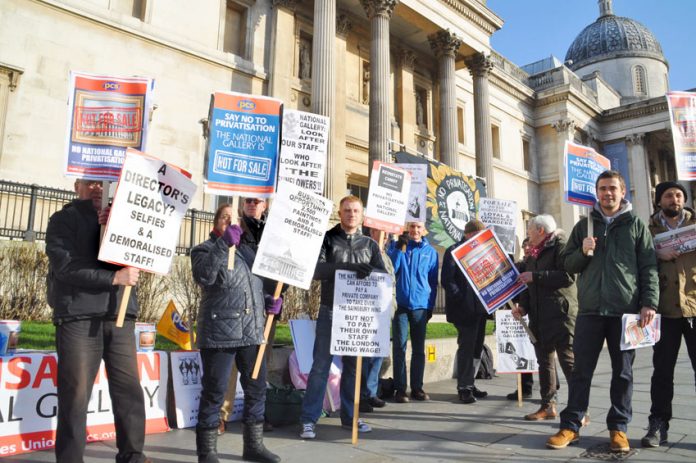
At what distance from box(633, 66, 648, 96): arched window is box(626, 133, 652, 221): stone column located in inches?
521

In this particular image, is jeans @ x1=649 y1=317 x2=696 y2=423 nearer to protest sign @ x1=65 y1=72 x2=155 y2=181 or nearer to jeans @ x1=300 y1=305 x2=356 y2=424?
jeans @ x1=300 y1=305 x2=356 y2=424

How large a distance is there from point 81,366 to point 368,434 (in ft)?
8.47

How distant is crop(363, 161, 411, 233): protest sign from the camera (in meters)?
5.54

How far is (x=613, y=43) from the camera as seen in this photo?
46.9 metres

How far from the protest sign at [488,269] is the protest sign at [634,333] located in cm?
144

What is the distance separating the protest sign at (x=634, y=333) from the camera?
12.9 feet

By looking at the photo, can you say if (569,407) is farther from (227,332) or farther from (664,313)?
(227,332)

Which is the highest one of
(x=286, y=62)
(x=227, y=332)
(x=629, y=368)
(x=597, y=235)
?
(x=286, y=62)

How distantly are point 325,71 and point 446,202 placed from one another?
5.79 meters

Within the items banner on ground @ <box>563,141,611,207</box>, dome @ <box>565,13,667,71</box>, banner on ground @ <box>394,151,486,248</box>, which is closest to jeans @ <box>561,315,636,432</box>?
banner on ground @ <box>563,141,611,207</box>

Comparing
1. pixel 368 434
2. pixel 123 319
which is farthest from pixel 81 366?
pixel 368 434

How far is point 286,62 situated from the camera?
1723 centimetres

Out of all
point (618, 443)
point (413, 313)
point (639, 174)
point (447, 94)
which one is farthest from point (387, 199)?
point (639, 174)

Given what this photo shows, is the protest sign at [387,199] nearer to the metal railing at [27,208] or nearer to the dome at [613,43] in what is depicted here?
the metal railing at [27,208]
